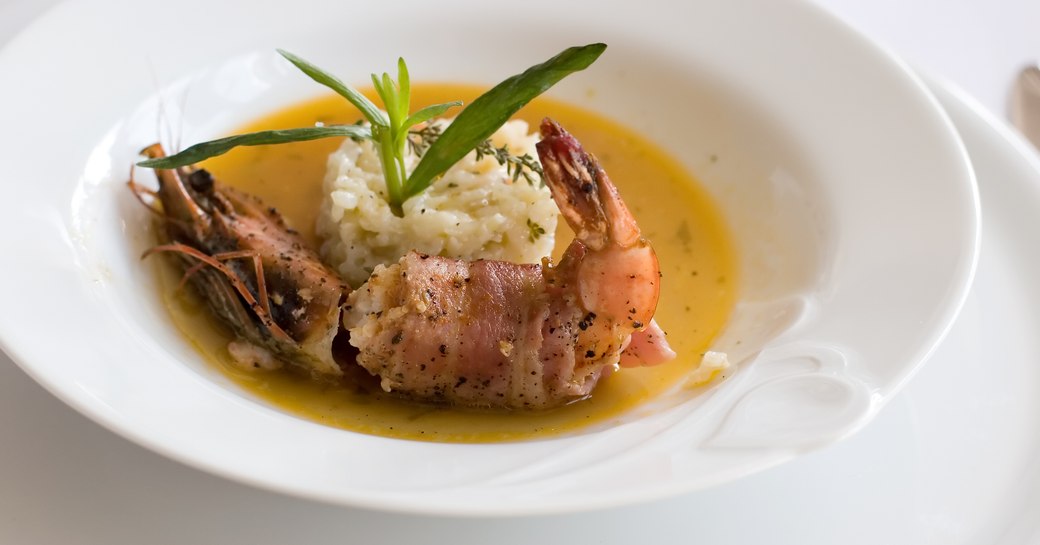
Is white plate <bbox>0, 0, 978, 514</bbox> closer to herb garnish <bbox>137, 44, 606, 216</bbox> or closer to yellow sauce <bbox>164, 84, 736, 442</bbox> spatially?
yellow sauce <bbox>164, 84, 736, 442</bbox>

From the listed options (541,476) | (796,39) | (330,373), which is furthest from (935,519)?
(796,39)

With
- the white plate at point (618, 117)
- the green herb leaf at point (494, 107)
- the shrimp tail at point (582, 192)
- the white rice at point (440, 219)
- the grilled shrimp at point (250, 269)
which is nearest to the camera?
the white plate at point (618, 117)

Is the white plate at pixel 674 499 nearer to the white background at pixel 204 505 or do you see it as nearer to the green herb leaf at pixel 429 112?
the white background at pixel 204 505

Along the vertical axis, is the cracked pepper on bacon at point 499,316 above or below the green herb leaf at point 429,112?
below

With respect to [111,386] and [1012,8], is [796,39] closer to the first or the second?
[1012,8]

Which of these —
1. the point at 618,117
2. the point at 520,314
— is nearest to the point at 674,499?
the point at 520,314

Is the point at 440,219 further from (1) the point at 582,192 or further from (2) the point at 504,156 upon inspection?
(1) the point at 582,192

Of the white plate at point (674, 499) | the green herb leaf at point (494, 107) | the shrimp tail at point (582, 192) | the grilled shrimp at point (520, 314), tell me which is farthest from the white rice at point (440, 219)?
the white plate at point (674, 499)
